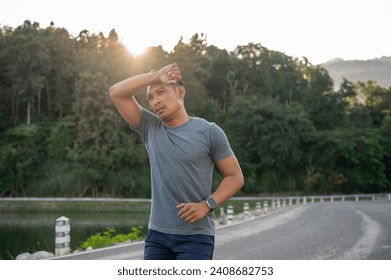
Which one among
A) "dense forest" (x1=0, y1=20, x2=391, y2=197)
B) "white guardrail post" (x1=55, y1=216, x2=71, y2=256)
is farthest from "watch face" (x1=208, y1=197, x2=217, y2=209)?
"dense forest" (x1=0, y1=20, x2=391, y2=197)

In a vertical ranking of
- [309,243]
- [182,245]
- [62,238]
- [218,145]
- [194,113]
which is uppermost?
[194,113]

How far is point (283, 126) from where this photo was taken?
4269 centimetres

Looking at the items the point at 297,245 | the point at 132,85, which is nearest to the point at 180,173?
the point at 132,85

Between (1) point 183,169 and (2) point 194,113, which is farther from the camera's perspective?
(2) point 194,113

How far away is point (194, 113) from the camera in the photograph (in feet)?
141

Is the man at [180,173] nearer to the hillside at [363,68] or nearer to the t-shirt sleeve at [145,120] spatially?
the t-shirt sleeve at [145,120]

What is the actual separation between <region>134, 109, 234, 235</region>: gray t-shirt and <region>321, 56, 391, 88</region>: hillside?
2959 millimetres

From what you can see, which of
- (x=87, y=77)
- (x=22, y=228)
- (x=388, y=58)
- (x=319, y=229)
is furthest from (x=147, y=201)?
(x=388, y=58)

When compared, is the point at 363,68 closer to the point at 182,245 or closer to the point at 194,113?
the point at 182,245

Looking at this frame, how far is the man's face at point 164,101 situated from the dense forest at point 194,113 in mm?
25678

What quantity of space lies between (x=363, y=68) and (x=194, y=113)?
37550mm
